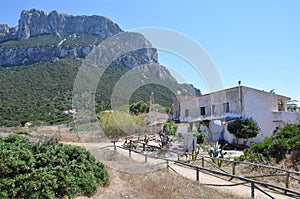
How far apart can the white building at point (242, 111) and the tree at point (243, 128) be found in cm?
65

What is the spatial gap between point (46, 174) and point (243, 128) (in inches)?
655

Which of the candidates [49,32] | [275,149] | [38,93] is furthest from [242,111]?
[49,32]

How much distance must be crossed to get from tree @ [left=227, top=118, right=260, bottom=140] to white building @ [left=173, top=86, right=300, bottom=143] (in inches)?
25.4

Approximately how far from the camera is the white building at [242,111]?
21359 mm

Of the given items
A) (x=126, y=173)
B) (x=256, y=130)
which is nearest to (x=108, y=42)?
(x=126, y=173)

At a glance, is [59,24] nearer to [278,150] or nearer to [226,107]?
[226,107]

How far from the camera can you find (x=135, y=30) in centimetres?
959

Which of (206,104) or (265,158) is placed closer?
(265,158)

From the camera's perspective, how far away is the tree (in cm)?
1902

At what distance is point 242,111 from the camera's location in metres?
21.2

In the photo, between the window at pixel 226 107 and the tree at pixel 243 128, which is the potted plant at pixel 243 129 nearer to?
the tree at pixel 243 128

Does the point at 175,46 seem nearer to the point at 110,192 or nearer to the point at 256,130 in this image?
the point at 110,192

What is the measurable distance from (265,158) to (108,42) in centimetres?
955

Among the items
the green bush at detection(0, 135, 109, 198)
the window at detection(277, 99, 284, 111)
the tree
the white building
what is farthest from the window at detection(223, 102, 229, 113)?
the green bush at detection(0, 135, 109, 198)
